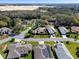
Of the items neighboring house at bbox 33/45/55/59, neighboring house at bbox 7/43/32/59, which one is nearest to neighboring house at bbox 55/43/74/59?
neighboring house at bbox 33/45/55/59

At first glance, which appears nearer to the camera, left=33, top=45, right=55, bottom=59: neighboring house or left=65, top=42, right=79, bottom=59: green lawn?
left=33, top=45, right=55, bottom=59: neighboring house

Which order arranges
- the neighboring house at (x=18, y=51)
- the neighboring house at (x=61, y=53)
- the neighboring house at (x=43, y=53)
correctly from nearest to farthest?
1. the neighboring house at (x=43, y=53)
2. the neighboring house at (x=61, y=53)
3. the neighboring house at (x=18, y=51)

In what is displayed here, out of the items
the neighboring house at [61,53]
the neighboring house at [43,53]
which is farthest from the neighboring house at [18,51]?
the neighboring house at [61,53]

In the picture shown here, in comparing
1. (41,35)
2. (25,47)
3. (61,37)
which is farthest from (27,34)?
(25,47)

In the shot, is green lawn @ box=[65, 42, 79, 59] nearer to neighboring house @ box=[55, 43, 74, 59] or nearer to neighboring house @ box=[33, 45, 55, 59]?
neighboring house @ box=[55, 43, 74, 59]

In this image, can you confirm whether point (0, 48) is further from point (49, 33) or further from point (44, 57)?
point (49, 33)

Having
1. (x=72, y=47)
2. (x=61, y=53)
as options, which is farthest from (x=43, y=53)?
(x=72, y=47)

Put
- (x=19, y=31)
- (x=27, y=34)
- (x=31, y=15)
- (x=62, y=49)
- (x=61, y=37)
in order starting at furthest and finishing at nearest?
(x=31, y=15) < (x=19, y=31) < (x=27, y=34) < (x=61, y=37) < (x=62, y=49)

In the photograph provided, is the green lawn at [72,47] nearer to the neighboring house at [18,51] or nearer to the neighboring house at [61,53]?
the neighboring house at [61,53]
